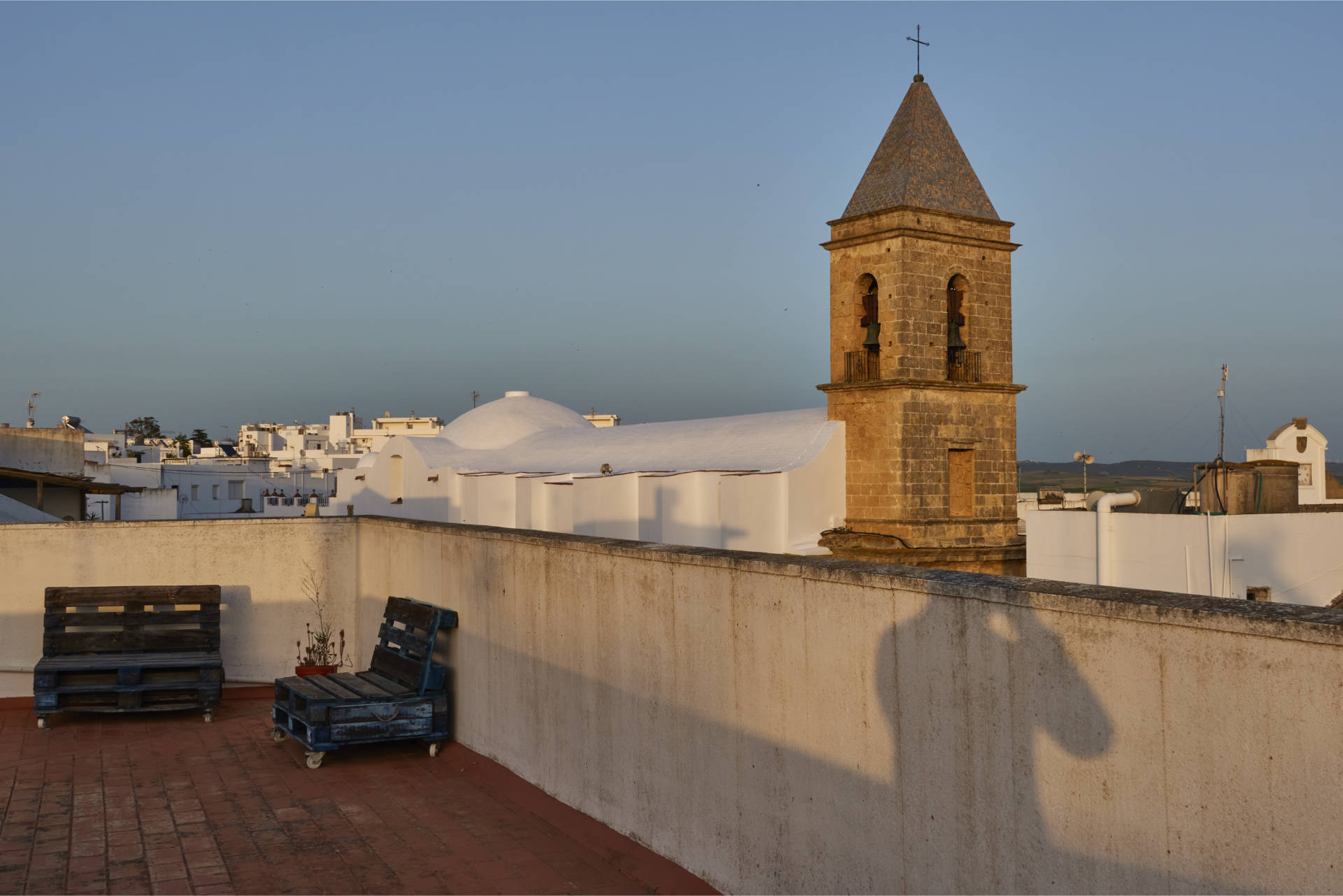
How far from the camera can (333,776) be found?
7.59m

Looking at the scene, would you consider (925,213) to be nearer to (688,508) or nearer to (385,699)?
(688,508)

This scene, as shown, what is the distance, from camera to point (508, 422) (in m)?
40.3

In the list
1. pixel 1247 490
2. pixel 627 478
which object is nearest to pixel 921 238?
pixel 1247 490

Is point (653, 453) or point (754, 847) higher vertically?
point (653, 453)

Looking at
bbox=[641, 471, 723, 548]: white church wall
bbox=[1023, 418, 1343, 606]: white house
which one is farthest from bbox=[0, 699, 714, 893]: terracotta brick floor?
bbox=[641, 471, 723, 548]: white church wall

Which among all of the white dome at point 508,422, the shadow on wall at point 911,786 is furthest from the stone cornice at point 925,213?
the shadow on wall at point 911,786

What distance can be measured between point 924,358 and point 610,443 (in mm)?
11629

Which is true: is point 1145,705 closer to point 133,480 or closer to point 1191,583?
point 1191,583

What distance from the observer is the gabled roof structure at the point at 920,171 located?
81.8 feet

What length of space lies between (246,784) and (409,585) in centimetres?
225

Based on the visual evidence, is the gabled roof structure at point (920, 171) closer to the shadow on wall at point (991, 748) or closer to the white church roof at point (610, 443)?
the white church roof at point (610, 443)

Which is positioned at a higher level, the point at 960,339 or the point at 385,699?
the point at 960,339

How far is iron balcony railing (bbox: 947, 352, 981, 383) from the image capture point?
2580 cm

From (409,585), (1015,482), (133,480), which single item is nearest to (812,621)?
(409,585)
